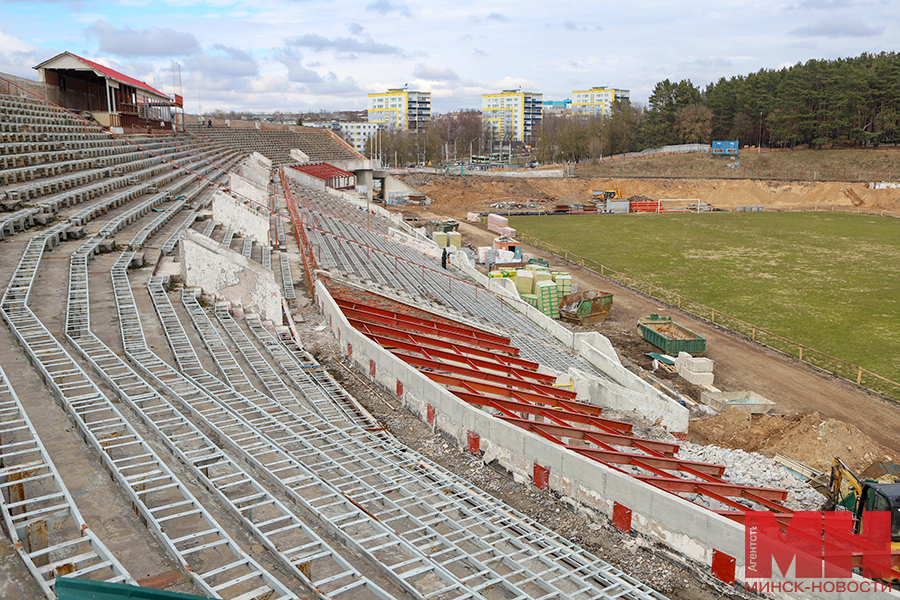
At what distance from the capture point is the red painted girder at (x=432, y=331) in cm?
1842

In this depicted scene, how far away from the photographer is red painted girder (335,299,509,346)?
1911 cm

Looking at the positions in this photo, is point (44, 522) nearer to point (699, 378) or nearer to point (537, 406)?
point (537, 406)

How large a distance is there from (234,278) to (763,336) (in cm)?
2072

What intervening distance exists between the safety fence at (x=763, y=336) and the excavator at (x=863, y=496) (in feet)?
29.7

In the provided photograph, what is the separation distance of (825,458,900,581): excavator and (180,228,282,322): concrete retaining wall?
14111mm

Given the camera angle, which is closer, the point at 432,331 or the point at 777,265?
the point at 432,331

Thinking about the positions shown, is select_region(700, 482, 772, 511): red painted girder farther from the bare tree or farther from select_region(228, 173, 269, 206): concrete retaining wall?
the bare tree

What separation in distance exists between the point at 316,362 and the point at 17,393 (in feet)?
22.8

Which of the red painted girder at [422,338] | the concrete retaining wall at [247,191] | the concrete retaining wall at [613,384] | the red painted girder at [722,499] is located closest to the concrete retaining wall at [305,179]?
the concrete retaining wall at [247,191]

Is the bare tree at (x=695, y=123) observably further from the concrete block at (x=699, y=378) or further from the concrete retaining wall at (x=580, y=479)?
the concrete retaining wall at (x=580, y=479)

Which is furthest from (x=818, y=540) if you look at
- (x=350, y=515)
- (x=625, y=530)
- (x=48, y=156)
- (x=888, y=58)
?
(x=888, y=58)

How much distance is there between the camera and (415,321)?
1938cm

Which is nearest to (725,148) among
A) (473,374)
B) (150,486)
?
(473,374)

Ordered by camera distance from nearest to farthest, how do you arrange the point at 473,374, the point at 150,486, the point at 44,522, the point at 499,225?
the point at 44,522 → the point at 150,486 → the point at 473,374 → the point at 499,225
